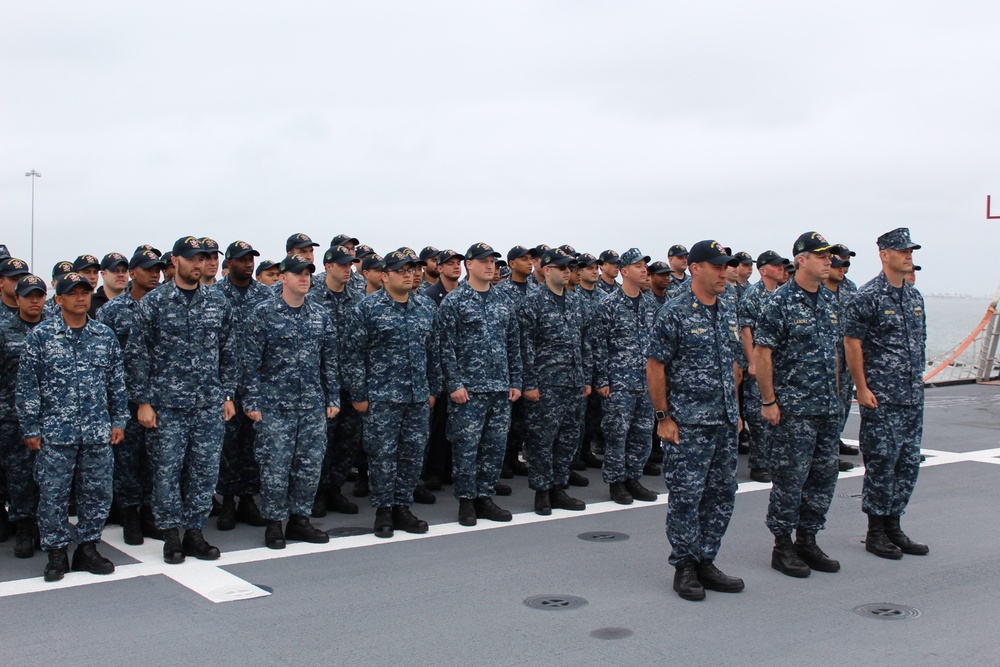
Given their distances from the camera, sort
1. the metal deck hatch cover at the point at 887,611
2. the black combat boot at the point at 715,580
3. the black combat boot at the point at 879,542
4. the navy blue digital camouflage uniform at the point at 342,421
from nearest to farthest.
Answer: the metal deck hatch cover at the point at 887,611 < the black combat boot at the point at 715,580 < the black combat boot at the point at 879,542 < the navy blue digital camouflage uniform at the point at 342,421

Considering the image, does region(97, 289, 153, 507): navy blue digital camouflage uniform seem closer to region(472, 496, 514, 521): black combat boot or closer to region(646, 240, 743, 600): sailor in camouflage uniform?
region(472, 496, 514, 521): black combat boot

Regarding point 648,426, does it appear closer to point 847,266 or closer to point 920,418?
point 920,418

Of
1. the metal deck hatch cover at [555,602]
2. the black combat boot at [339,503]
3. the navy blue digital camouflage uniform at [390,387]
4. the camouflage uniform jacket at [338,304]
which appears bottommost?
the black combat boot at [339,503]

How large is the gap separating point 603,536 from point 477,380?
1409mm

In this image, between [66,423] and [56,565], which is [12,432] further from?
[56,565]

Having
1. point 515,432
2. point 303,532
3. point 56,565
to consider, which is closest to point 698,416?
point 303,532

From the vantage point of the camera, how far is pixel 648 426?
7.67 metres

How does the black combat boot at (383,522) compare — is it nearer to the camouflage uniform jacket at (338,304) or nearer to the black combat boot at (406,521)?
the black combat boot at (406,521)

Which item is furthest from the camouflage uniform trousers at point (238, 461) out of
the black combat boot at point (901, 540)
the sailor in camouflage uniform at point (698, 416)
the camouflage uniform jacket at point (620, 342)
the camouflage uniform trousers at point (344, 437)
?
the black combat boot at point (901, 540)

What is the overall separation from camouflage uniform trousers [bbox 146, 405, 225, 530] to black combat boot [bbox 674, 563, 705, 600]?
294 cm

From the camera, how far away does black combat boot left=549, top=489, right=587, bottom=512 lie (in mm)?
7277

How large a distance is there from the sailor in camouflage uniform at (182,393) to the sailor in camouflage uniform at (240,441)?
2.44 ft

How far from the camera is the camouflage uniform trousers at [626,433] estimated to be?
7.43 m

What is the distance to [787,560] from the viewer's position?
219 inches
